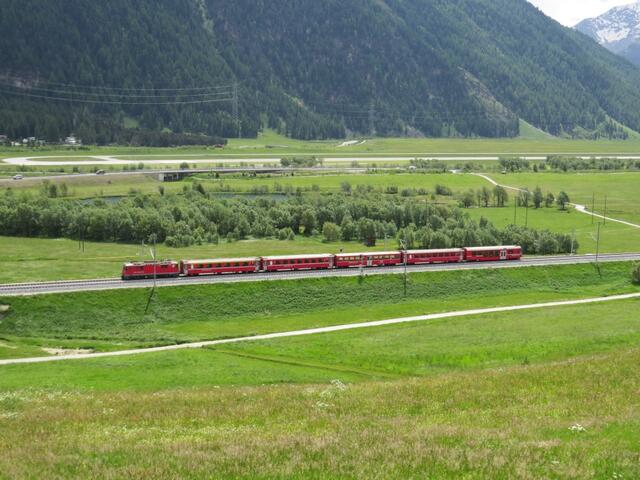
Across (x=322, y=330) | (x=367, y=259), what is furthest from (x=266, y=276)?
(x=322, y=330)

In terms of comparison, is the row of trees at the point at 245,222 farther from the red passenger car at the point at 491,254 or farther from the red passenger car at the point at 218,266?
the red passenger car at the point at 218,266

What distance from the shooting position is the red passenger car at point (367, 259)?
325ft

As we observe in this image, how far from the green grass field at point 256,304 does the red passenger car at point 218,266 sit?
5227mm

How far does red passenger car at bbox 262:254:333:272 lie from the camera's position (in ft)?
315

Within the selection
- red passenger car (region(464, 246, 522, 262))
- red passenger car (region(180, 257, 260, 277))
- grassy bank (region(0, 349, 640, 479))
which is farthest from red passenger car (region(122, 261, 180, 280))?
red passenger car (region(464, 246, 522, 262))

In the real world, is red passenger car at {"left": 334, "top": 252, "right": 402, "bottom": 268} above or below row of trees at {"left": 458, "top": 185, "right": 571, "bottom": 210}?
below

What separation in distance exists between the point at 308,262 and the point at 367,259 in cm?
879

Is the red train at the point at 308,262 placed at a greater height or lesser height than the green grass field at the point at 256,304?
greater

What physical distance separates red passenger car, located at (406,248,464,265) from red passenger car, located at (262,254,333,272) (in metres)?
13.6

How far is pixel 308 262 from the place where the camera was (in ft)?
318

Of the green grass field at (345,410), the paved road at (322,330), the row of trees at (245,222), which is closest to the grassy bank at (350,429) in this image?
the green grass field at (345,410)

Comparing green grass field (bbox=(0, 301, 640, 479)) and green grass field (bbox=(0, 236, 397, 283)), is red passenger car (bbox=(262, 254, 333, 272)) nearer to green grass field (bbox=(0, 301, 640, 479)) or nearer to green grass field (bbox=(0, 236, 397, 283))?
green grass field (bbox=(0, 236, 397, 283))

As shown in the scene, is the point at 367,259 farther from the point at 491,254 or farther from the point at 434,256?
the point at 491,254

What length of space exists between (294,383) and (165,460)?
3110 centimetres
